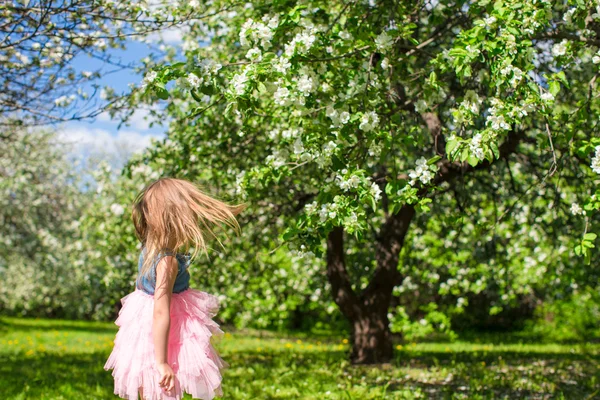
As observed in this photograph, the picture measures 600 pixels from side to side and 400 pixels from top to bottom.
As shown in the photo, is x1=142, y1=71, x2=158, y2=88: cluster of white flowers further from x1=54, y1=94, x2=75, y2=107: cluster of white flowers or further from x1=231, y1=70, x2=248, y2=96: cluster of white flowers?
x1=54, y1=94, x2=75, y2=107: cluster of white flowers

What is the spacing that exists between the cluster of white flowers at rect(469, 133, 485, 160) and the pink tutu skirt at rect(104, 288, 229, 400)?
1639 millimetres

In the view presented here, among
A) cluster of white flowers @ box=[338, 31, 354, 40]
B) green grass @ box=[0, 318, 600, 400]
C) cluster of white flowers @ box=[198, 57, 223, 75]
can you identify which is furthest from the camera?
green grass @ box=[0, 318, 600, 400]

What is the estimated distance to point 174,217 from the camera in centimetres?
338

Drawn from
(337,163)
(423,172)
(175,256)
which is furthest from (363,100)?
(175,256)

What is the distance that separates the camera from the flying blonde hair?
131 inches

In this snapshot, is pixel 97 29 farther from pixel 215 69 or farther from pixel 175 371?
pixel 175 371

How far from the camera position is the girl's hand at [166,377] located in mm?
3158

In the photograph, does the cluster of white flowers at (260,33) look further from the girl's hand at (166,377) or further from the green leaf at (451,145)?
the girl's hand at (166,377)

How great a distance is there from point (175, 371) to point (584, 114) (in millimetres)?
2844

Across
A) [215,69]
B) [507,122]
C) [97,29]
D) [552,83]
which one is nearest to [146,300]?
[215,69]

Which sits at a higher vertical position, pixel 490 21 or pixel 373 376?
pixel 490 21

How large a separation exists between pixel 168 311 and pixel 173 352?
0.97 ft

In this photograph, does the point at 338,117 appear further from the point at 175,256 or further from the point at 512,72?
the point at 175,256

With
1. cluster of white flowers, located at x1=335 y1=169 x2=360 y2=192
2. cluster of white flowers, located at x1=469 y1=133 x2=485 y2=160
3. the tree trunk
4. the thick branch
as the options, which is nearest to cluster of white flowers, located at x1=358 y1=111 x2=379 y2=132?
cluster of white flowers, located at x1=335 y1=169 x2=360 y2=192
